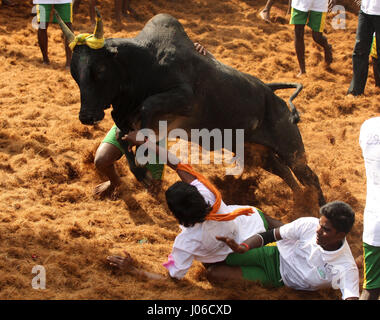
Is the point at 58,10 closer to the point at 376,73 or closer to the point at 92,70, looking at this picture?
the point at 92,70

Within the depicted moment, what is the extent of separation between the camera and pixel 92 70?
11.2 ft

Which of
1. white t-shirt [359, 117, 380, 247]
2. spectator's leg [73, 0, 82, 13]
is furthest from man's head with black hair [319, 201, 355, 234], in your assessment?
spectator's leg [73, 0, 82, 13]

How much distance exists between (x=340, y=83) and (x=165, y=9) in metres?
3.60

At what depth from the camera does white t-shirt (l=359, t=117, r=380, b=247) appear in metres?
3.08

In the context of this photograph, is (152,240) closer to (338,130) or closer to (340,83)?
(338,130)

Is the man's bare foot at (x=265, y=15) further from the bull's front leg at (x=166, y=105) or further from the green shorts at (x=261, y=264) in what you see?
the green shorts at (x=261, y=264)

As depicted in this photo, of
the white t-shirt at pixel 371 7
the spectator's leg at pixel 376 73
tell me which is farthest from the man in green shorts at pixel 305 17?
the spectator's leg at pixel 376 73

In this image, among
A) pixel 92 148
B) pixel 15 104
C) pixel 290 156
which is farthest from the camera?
pixel 15 104

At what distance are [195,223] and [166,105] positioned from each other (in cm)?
84

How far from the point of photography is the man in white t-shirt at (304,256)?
10.4 ft

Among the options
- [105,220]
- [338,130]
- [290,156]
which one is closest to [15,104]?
[105,220]

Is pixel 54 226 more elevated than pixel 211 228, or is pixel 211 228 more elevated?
pixel 211 228

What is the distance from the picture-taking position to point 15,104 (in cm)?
619

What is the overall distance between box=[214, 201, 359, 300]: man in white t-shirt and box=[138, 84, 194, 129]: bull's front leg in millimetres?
950
